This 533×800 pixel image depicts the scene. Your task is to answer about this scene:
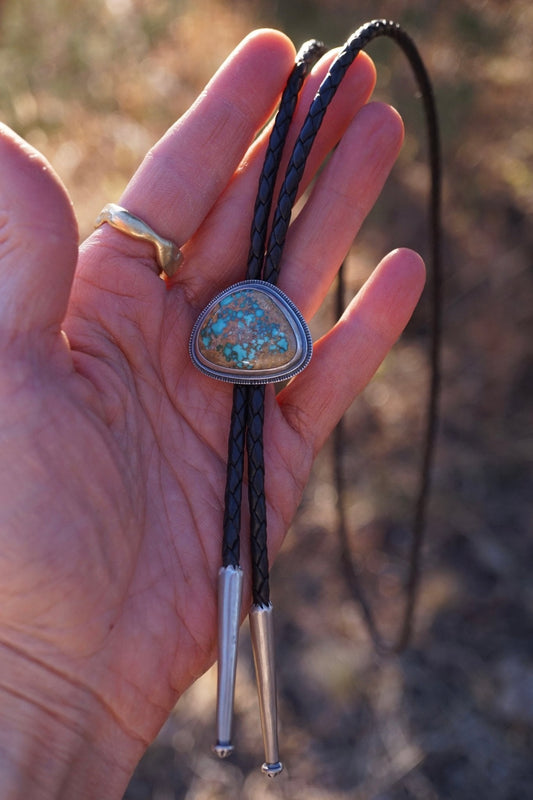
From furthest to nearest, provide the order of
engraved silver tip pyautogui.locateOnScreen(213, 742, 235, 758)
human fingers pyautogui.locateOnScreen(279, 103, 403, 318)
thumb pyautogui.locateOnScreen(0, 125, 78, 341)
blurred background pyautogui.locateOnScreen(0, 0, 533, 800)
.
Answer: blurred background pyautogui.locateOnScreen(0, 0, 533, 800) < human fingers pyautogui.locateOnScreen(279, 103, 403, 318) < engraved silver tip pyautogui.locateOnScreen(213, 742, 235, 758) < thumb pyautogui.locateOnScreen(0, 125, 78, 341)

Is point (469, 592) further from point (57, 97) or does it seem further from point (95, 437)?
point (57, 97)

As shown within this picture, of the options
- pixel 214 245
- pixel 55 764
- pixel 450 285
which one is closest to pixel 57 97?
pixel 450 285

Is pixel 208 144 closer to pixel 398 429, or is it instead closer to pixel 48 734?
pixel 48 734

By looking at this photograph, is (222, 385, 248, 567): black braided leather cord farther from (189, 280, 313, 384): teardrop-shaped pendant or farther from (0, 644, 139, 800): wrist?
(0, 644, 139, 800): wrist

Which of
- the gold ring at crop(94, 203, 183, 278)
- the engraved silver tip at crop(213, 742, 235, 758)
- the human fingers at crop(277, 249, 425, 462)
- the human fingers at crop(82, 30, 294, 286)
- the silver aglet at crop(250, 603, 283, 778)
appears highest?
the human fingers at crop(82, 30, 294, 286)

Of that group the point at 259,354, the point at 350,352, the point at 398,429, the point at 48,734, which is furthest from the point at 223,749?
the point at 398,429

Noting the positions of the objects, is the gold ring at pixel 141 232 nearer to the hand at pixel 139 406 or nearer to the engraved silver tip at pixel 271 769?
the hand at pixel 139 406

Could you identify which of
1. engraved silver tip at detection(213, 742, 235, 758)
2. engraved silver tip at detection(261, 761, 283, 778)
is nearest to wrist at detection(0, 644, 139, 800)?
engraved silver tip at detection(213, 742, 235, 758)
